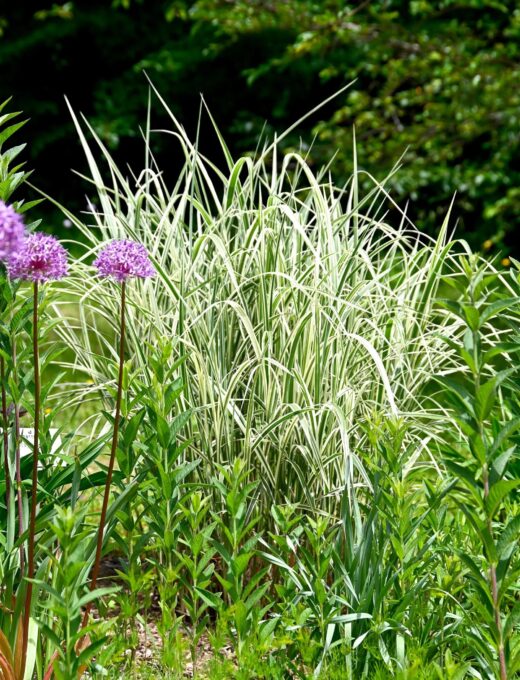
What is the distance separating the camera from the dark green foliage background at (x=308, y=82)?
6.43 meters

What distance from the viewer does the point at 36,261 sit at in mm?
1549

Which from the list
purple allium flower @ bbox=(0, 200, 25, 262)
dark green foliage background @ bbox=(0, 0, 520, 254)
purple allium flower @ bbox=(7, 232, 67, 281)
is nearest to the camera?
purple allium flower @ bbox=(0, 200, 25, 262)

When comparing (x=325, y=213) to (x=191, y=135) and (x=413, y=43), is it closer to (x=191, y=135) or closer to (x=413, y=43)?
(x=413, y=43)

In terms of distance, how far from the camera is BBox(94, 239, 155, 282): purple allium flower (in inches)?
64.1

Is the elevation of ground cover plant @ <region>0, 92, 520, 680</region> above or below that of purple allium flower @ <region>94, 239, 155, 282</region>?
below

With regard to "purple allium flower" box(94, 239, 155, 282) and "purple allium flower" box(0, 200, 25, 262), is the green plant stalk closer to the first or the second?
"purple allium flower" box(94, 239, 155, 282)

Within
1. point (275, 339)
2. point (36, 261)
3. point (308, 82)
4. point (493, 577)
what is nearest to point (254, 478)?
point (275, 339)

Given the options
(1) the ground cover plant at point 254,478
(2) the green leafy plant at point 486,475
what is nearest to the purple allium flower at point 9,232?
(1) the ground cover plant at point 254,478

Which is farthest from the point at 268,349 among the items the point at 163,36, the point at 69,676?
the point at 163,36

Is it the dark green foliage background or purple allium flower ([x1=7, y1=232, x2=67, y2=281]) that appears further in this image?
the dark green foliage background

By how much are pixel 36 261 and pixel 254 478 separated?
1.02 metres

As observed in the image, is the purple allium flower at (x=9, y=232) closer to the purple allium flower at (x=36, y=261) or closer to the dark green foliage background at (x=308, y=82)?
the purple allium flower at (x=36, y=261)

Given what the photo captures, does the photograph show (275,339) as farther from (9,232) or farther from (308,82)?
(308,82)

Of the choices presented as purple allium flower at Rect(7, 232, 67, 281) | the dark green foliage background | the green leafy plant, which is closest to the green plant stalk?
the green leafy plant
